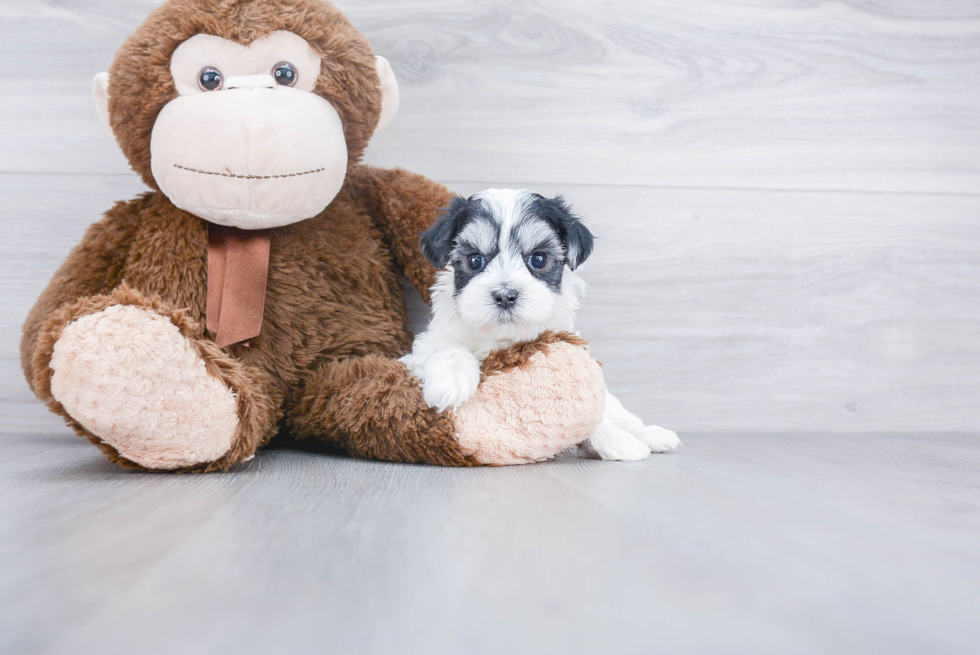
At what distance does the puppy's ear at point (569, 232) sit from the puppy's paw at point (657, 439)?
15.0 inches

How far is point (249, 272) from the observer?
4.02 ft

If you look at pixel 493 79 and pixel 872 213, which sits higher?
pixel 493 79

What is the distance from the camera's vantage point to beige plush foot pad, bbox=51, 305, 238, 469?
3.14 ft

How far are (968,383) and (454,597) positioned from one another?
5.35 feet

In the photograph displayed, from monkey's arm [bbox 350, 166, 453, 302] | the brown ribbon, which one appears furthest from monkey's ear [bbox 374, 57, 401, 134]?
the brown ribbon

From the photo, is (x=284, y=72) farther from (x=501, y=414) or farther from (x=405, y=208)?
(x=501, y=414)

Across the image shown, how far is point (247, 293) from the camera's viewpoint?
→ 1.22m

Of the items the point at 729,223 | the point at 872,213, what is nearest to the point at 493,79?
the point at 729,223

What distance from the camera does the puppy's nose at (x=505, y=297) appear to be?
1104 mm

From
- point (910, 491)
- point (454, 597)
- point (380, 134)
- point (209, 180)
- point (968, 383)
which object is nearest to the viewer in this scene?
point (454, 597)

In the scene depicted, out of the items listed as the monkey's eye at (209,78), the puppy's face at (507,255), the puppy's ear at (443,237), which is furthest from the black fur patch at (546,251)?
the monkey's eye at (209,78)

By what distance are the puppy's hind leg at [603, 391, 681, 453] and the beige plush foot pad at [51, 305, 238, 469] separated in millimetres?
704

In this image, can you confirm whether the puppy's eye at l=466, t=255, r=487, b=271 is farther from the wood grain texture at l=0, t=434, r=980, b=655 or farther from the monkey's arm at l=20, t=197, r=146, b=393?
the monkey's arm at l=20, t=197, r=146, b=393

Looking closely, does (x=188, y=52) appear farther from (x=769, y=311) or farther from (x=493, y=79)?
(x=769, y=311)
